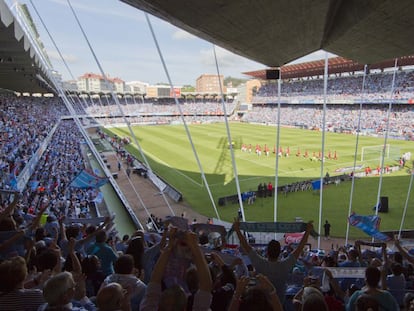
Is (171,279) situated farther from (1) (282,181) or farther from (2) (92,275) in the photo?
(1) (282,181)

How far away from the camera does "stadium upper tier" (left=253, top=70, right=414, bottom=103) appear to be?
51041mm

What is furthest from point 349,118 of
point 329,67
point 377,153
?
point 377,153

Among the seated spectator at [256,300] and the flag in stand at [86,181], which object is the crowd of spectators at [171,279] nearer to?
the seated spectator at [256,300]

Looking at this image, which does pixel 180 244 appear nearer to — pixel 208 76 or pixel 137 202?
pixel 137 202

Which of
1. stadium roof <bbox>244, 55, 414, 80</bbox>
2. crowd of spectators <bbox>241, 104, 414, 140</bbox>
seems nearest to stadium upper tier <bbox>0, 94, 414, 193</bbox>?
crowd of spectators <bbox>241, 104, 414, 140</bbox>

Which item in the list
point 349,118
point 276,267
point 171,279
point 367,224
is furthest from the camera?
point 349,118

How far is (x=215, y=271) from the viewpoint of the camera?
12.3ft

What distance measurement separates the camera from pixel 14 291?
2.62 m

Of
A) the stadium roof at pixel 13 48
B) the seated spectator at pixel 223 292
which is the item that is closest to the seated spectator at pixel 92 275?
the seated spectator at pixel 223 292

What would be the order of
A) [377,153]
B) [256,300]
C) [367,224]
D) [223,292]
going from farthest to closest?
1. [377,153]
2. [367,224]
3. [223,292]
4. [256,300]

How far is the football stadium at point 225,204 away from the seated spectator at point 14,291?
0.01 metres

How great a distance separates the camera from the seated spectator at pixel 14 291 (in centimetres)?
257

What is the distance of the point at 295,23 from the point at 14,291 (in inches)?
229

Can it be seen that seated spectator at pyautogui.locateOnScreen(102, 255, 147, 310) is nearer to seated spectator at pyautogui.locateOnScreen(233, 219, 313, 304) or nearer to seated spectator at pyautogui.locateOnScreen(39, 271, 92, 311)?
seated spectator at pyautogui.locateOnScreen(39, 271, 92, 311)
